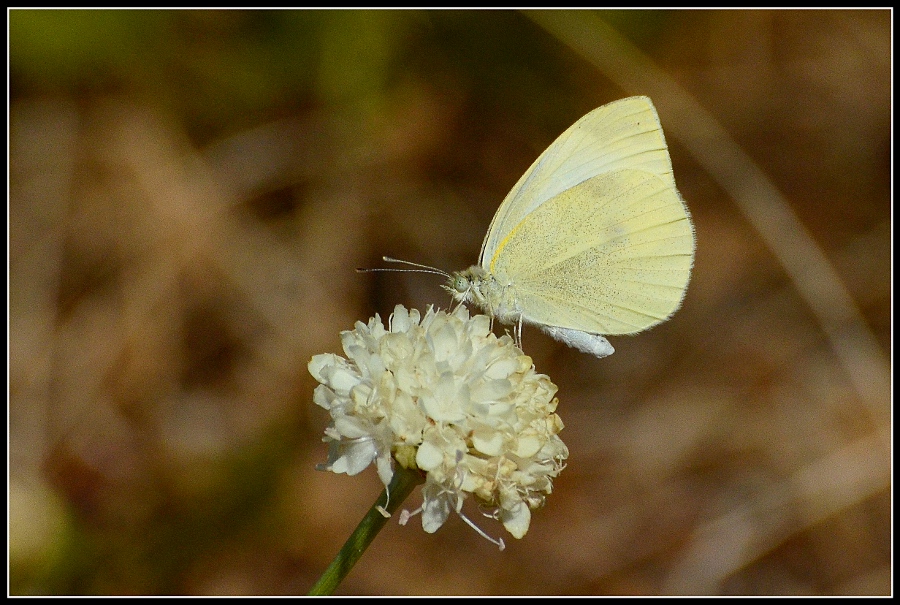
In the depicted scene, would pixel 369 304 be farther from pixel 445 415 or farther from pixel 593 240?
pixel 445 415

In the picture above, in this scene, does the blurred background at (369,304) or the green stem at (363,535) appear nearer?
the green stem at (363,535)

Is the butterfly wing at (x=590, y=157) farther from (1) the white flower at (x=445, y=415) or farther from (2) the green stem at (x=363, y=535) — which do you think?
(2) the green stem at (x=363, y=535)

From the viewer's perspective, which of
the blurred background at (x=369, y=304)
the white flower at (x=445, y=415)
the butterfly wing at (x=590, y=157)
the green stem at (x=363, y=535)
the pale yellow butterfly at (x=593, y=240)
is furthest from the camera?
the blurred background at (x=369, y=304)

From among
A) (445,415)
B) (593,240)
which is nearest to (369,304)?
(593,240)

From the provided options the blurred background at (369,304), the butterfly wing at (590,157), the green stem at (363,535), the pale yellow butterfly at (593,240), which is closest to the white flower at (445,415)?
the green stem at (363,535)

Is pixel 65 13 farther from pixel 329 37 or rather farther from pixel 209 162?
pixel 329 37

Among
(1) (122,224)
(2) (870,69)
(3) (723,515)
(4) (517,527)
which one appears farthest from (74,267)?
(2) (870,69)

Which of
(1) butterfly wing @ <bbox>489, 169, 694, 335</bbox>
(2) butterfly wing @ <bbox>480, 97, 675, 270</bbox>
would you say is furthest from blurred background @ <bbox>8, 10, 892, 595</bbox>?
(1) butterfly wing @ <bbox>489, 169, 694, 335</bbox>
